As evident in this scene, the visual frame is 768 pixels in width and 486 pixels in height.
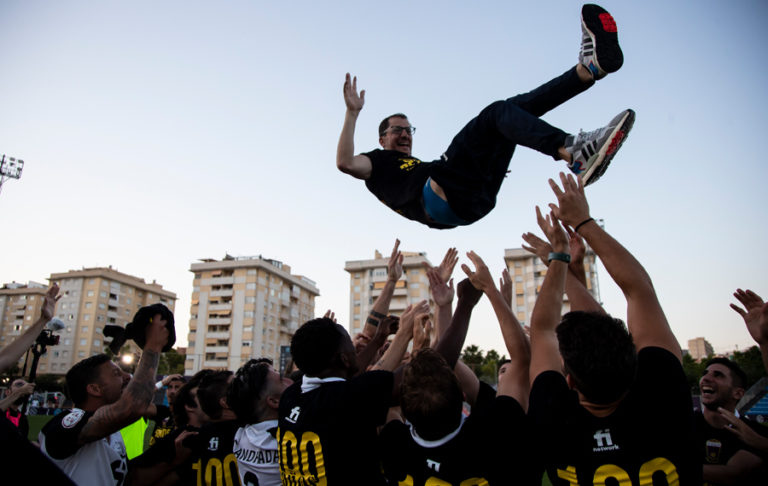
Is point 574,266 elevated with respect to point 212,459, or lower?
elevated

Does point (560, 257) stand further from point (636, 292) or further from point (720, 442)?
point (720, 442)

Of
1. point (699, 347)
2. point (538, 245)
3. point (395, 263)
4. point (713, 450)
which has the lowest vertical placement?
point (713, 450)

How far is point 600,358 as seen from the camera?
1811 millimetres

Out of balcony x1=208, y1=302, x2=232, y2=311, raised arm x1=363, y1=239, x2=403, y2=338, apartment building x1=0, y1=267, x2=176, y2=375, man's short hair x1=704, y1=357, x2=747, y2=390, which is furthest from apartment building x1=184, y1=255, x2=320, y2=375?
man's short hair x1=704, y1=357, x2=747, y2=390

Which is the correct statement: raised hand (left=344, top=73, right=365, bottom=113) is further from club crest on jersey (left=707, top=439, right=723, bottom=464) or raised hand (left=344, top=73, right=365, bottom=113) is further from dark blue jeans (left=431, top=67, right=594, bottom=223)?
club crest on jersey (left=707, top=439, right=723, bottom=464)

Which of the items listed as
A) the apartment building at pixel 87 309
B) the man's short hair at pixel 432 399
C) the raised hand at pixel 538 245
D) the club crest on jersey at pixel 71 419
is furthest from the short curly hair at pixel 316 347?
the apartment building at pixel 87 309

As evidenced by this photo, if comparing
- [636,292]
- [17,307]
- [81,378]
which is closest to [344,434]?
[636,292]

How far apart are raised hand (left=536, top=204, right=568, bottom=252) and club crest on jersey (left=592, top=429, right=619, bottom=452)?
3.40ft

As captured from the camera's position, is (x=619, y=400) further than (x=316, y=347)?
No

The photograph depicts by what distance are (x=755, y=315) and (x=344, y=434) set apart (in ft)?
9.28

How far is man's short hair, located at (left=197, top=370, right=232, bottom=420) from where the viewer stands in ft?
12.4

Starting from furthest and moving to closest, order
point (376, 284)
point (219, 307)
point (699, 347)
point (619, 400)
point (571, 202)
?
point (699, 347)
point (376, 284)
point (219, 307)
point (571, 202)
point (619, 400)

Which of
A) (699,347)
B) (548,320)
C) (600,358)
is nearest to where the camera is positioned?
(600,358)

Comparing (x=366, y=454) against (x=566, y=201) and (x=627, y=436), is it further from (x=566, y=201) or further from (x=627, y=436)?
(x=566, y=201)
